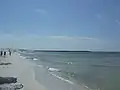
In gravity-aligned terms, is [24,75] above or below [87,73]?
above

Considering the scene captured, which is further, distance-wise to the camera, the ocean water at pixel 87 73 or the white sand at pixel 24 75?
the ocean water at pixel 87 73

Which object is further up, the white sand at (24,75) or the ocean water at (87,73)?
the white sand at (24,75)

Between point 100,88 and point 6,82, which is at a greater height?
point 6,82

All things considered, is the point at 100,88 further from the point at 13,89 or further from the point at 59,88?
the point at 13,89

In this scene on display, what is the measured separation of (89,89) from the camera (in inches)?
175

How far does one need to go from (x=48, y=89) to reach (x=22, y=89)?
53cm

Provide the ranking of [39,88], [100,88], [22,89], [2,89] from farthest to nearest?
[100,88] < [39,88] < [22,89] < [2,89]

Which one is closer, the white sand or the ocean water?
the white sand

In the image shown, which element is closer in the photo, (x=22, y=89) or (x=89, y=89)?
(x=22, y=89)

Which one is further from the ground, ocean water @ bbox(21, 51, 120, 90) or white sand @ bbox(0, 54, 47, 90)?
white sand @ bbox(0, 54, 47, 90)

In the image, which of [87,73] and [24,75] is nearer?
[24,75]

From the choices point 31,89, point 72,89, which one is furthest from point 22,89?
point 72,89

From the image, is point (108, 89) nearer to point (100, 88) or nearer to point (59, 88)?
point (100, 88)

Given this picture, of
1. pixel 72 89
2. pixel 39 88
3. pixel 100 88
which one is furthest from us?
pixel 100 88
